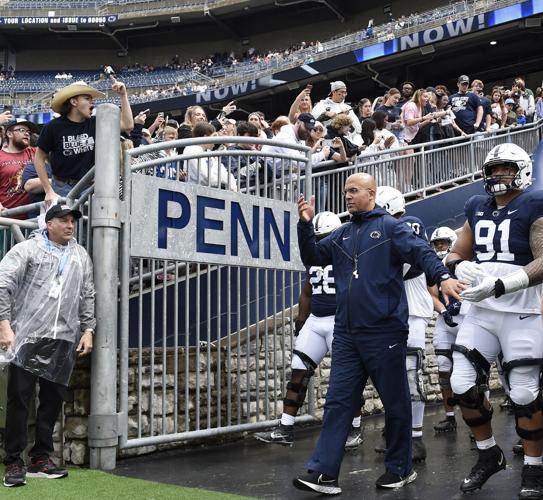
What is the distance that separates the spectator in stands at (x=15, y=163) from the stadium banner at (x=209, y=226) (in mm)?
1937

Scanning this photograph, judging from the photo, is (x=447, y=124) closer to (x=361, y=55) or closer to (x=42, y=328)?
(x=42, y=328)

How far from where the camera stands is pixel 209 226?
22.7ft

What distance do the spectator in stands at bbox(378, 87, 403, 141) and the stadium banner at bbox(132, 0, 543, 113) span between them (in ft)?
44.8

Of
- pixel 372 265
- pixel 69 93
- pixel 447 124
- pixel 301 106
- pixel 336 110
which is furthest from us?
pixel 447 124

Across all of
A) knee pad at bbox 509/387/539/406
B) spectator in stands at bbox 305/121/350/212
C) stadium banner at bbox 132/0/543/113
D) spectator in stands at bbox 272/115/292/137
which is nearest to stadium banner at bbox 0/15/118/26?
stadium banner at bbox 132/0/543/113

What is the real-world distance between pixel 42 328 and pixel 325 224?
277 cm

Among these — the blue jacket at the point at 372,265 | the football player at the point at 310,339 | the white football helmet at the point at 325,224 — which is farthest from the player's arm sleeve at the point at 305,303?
the blue jacket at the point at 372,265

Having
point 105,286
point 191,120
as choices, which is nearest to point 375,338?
point 105,286

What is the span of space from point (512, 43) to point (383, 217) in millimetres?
25821

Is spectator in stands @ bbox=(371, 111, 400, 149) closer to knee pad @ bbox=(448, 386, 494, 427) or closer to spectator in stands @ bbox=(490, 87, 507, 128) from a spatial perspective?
spectator in stands @ bbox=(490, 87, 507, 128)

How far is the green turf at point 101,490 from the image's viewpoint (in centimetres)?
486

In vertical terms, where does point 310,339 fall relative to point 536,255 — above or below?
below

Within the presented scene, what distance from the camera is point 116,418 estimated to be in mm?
6004

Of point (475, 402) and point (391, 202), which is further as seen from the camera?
point (391, 202)
